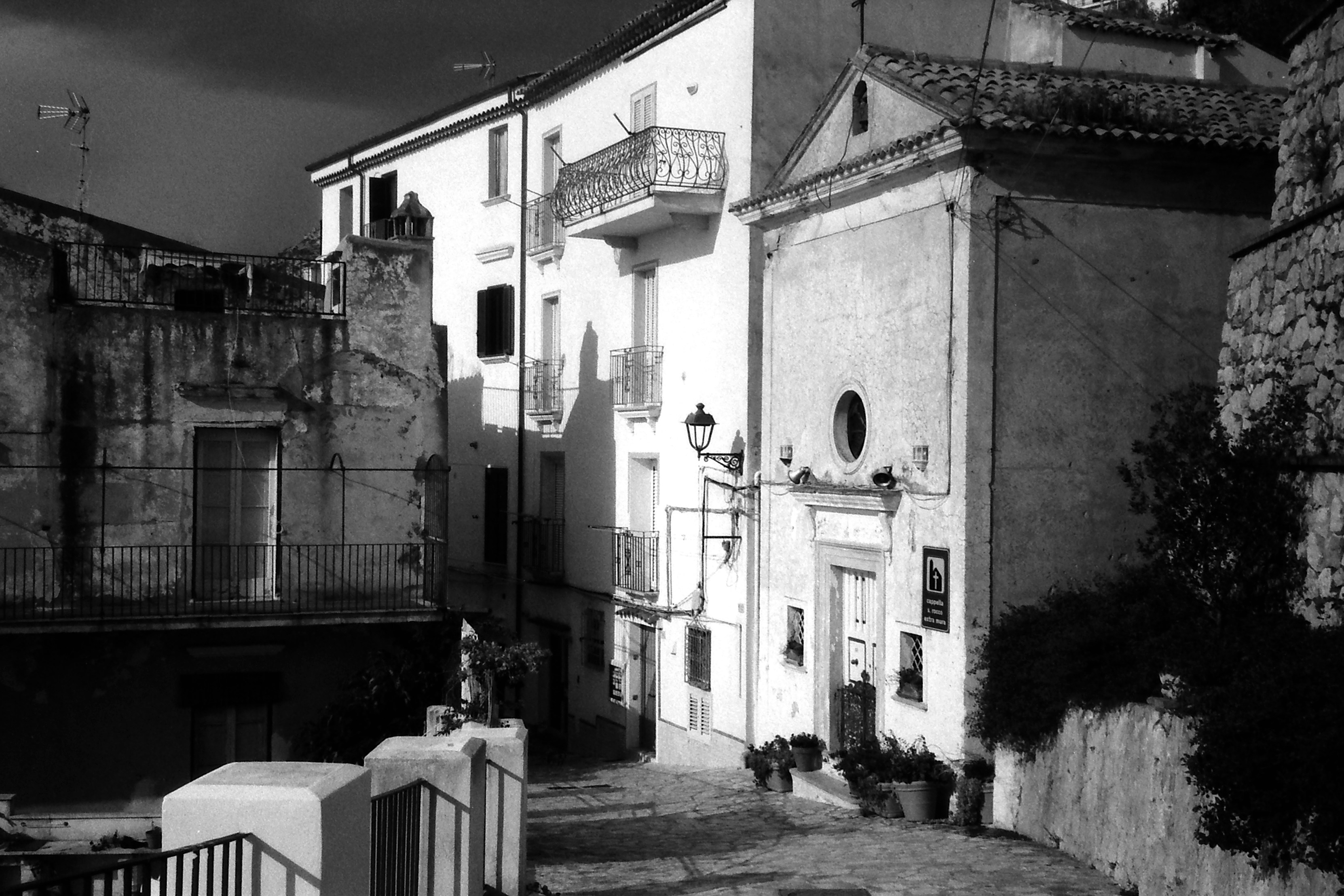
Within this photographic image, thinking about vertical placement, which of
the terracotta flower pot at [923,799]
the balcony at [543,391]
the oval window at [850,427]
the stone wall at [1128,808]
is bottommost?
the terracotta flower pot at [923,799]

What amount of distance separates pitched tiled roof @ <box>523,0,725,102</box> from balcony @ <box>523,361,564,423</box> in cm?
533

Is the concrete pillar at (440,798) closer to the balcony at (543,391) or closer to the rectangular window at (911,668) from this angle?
the rectangular window at (911,668)

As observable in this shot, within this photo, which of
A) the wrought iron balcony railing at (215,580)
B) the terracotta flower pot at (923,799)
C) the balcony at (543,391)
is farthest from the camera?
the balcony at (543,391)

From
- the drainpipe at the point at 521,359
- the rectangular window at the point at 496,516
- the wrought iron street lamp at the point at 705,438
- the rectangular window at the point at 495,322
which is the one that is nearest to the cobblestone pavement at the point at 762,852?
the wrought iron street lamp at the point at 705,438

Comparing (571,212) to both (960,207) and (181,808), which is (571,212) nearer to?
(960,207)

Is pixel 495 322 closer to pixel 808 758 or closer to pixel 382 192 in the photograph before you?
pixel 382 192

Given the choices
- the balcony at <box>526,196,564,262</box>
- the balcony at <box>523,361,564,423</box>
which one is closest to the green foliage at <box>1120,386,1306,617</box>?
the balcony at <box>523,361,564,423</box>

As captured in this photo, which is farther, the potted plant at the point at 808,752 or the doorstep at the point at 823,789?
the potted plant at the point at 808,752

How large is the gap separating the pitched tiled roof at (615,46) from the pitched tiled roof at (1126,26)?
4.89 m

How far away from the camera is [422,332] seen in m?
21.2

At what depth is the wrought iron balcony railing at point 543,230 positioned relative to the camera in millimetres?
27734

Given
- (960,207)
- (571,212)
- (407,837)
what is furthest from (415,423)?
(407,837)

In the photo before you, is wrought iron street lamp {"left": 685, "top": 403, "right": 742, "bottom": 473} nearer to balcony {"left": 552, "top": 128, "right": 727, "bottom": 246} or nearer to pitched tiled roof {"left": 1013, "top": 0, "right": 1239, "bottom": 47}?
balcony {"left": 552, "top": 128, "right": 727, "bottom": 246}

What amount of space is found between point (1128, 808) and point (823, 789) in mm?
6100
